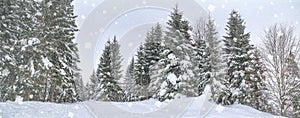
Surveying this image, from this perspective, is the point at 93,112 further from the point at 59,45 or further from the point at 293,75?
the point at 293,75

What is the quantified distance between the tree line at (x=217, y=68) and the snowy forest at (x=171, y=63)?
0.26ft

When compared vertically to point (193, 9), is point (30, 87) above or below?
below

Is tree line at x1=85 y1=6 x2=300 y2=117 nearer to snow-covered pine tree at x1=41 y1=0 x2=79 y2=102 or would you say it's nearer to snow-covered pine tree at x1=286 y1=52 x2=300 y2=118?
snow-covered pine tree at x1=286 y1=52 x2=300 y2=118

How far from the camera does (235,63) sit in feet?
89.6

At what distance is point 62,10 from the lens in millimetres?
26797

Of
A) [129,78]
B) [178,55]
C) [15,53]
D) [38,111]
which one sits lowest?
[38,111]

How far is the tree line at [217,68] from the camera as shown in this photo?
2320 centimetres

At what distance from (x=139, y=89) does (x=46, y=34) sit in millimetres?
15005

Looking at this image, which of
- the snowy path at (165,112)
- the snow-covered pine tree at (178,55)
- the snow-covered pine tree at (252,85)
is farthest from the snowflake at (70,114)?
the snow-covered pine tree at (252,85)

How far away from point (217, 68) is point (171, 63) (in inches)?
342

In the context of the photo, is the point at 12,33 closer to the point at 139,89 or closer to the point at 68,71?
the point at 68,71

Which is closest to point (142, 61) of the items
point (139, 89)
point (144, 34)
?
point (139, 89)

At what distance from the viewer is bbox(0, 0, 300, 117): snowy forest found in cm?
2398

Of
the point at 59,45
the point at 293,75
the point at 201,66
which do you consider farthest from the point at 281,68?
the point at 59,45
